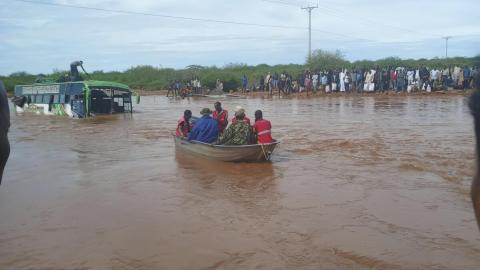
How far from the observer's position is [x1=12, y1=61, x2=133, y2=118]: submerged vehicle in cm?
2518

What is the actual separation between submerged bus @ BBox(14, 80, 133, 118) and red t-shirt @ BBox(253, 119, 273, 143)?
1533cm

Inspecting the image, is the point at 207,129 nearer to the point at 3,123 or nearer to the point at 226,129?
the point at 226,129

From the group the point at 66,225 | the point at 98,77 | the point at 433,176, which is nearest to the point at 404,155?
the point at 433,176

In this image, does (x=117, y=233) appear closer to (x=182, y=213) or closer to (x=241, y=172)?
(x=182, y=213)

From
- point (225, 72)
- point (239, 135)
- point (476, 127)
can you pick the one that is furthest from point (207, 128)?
point (225, 72)

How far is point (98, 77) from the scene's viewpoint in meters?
70.1

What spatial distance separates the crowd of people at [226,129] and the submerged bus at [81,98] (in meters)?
13.2

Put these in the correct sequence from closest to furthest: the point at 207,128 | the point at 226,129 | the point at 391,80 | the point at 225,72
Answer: the point at 226,129 → the point at 207,128 → the point at 391,80 → the point at 225,72

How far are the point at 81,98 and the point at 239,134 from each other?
643 inches

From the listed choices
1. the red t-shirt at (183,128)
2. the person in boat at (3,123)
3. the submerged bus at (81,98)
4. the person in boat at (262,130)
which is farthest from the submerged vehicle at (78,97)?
the person in boat at (3,123)

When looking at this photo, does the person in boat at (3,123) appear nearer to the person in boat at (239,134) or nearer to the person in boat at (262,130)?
the person in boat at (239,134)

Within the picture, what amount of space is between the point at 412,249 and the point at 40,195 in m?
6.81

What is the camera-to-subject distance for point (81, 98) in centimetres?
2547

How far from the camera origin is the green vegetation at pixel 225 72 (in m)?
47.8
